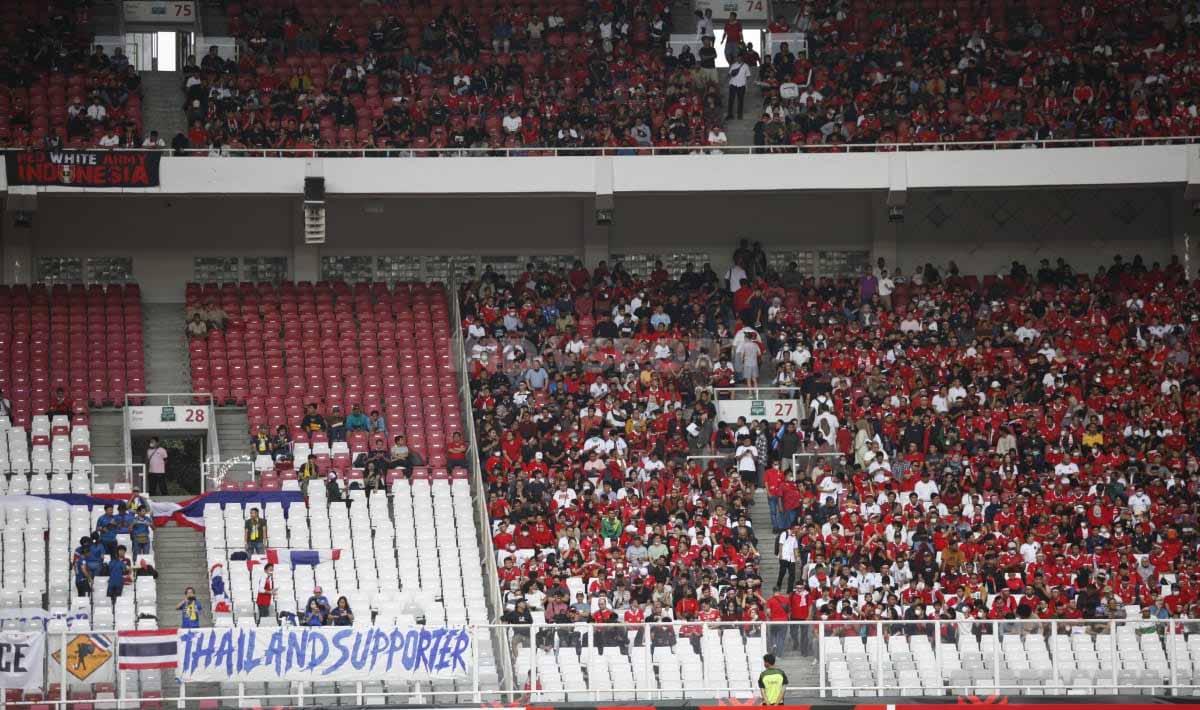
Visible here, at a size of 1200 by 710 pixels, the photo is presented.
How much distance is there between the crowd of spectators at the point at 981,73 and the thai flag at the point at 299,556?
11918 millimetres

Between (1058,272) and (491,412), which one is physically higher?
(1058,272)

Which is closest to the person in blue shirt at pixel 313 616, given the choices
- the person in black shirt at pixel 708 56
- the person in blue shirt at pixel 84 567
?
the person in blue shirt at pixel 84 567

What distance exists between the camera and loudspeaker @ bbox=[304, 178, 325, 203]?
111 feet

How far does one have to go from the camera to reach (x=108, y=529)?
92.4 ft

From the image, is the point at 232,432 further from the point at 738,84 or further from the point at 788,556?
the point at 738,84

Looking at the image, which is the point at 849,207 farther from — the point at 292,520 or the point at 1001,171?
the point at 292,520

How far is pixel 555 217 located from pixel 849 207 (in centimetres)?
549

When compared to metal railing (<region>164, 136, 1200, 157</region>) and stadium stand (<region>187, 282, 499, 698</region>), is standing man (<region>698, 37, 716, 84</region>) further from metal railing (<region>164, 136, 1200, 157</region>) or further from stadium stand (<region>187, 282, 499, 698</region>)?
stadium stand (<region>187, 282, 499, 698</region>)

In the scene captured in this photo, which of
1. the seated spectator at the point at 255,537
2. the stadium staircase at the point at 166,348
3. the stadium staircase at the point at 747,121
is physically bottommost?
the seated spectator at the point at 255,537

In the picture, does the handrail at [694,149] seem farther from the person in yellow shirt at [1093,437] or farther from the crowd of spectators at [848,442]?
the person in yellow shirt at [1093,437]

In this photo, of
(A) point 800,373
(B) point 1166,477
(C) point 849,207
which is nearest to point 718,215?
(C) point 849,207

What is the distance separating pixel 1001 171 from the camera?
114 ft

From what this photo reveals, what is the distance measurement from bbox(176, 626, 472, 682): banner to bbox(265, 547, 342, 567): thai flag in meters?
4.23

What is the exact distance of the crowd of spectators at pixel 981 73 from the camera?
117ft
